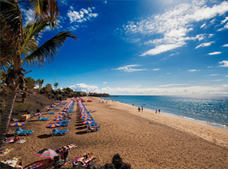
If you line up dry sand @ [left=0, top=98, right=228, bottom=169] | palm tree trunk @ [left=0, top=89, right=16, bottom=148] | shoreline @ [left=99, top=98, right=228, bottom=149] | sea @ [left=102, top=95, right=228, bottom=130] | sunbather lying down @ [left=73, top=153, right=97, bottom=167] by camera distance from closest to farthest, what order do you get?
1. palm tree trunk @ [left=0, top=89, right=16, bottom=148]
2. sunbather lying down @ [left=73, top=153, right=97, bottom=167]
3. dry sand @ [left=0, top=98, right=228, bottom=169]
4. shoreline @ [left=99, top=98, right=228, bottom=149]
5. sea @ [left=102, top=95, right=228, bottom=130]

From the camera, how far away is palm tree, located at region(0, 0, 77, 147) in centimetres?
280

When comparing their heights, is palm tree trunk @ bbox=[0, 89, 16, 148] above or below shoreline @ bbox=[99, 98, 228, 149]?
above

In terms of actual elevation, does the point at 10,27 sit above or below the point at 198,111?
above

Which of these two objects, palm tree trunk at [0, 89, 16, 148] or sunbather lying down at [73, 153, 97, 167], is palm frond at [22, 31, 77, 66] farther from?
sunbather lying down at [73, 153, 97, 167]

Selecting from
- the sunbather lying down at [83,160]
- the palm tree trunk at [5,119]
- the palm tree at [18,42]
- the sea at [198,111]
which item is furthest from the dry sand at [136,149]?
the sea at [198,111]

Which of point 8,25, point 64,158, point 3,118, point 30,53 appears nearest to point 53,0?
point 8,25

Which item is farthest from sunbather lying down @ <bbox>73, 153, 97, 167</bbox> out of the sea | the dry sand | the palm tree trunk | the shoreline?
the sea

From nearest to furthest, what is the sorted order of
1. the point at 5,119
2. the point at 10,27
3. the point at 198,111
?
the point at 10,27, the point at 5,119, the point at 198,111

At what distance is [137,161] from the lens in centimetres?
770

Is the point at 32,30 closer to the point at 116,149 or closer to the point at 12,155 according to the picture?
the point at 12,155

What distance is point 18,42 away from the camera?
132 inches

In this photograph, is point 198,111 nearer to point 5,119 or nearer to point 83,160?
point 83,160

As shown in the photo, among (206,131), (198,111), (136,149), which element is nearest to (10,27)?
(136,149)

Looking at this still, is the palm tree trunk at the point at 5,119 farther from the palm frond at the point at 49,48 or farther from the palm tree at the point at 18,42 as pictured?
the palm frond at the point at 49,48
